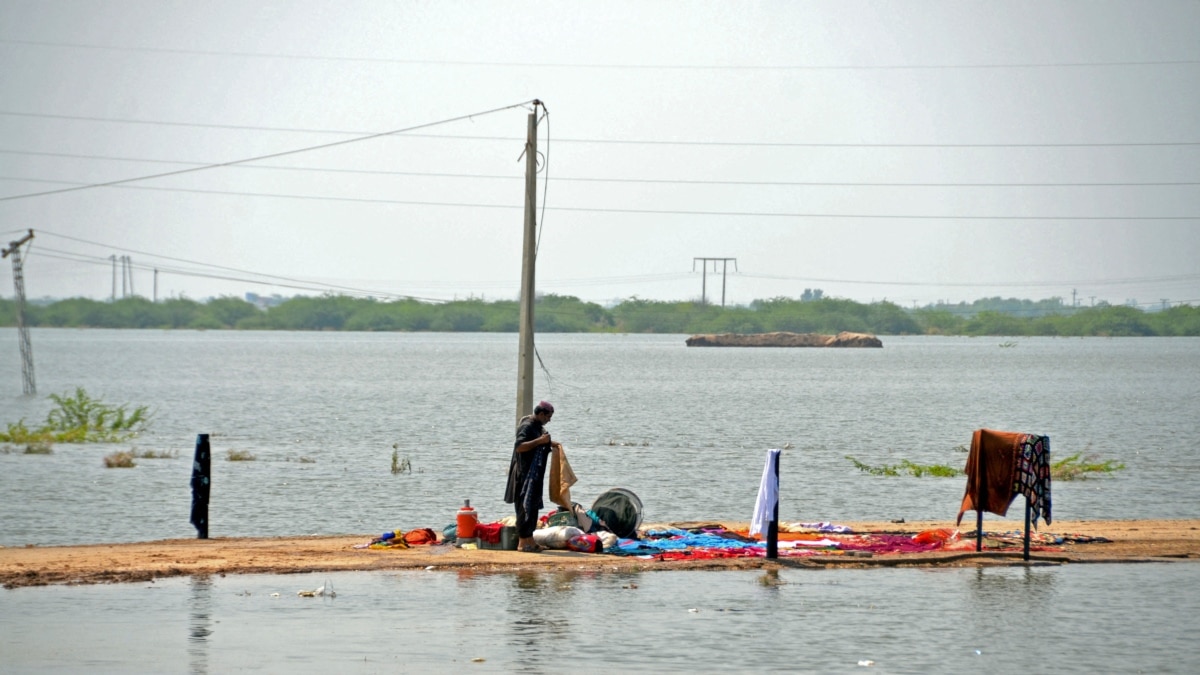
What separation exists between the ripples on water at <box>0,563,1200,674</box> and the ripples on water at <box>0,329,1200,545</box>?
937 cm

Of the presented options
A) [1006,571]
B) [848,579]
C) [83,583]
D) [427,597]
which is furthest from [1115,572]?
[83,583]

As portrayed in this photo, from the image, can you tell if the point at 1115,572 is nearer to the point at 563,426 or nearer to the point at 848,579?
the point at 848,579

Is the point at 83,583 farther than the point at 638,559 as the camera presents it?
No

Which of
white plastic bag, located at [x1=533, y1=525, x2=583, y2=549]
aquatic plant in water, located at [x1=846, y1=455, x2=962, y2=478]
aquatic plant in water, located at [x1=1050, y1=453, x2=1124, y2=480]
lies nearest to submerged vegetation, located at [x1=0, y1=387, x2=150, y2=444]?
aquatic plant in water, located at [x1=846, y1=455, x2=962, y2=478]

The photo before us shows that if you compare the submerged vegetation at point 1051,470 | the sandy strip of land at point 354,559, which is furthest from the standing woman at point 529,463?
the submerged vegetation at point 1051,470

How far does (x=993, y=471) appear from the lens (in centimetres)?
1841

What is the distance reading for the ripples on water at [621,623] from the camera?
1277 cm

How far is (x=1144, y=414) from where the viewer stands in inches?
2771

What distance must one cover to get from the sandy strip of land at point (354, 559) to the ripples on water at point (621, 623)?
0.49 metres

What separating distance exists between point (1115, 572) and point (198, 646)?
11.7 m

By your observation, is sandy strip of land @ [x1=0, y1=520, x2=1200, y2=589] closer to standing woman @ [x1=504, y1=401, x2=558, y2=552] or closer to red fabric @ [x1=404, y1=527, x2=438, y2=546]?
red fabric @ [x1=404, y1=527, x2=438, y2=546]

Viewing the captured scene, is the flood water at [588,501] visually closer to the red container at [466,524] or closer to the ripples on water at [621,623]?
the ripples on water at [621,623]

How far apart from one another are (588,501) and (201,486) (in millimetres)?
10047

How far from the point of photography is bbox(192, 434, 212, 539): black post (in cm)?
2198
